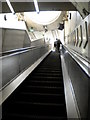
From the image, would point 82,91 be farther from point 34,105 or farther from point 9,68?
point 9,68

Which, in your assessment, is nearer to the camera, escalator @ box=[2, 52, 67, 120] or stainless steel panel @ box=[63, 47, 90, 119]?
stainless steel panel @ box=[63, 47, 90, 119]

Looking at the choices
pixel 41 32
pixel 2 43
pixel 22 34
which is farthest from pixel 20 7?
pixel 41 32

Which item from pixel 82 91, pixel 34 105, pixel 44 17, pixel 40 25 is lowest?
pixel 34 105

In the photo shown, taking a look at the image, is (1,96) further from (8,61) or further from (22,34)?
(22,34)

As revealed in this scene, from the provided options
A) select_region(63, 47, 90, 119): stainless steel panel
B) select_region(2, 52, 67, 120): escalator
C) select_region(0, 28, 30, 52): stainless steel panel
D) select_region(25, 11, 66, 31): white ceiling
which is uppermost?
select_region(25, 11, 66, 31): white ceiling

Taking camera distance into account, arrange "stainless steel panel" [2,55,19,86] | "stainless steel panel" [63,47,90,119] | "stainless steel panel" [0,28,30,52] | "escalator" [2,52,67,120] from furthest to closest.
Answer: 1. "stainless steel panel" [0,28,30,52]
2. "stainless steel panel" [2,55,19,86]
3. "escalator" [2,52,67,120]
4. "stainless steel panel" [63,47,90,119]

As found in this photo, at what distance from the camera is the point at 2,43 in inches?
312

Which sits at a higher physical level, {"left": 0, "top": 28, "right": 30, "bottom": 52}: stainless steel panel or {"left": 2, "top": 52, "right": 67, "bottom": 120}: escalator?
{"left": 0, "top": 28, "right": 30, "bottom": 52}: stainless steel panel

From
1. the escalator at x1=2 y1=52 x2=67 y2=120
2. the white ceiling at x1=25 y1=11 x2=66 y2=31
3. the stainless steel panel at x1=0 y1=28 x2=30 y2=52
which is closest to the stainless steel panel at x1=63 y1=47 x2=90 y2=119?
the escalator at x1=2 y1=52 x2=67 y2=120

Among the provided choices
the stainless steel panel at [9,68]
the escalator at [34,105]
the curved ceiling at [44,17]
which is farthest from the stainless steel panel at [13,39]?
the curved ceiling at [44,17]

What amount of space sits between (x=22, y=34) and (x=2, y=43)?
45.8 inches

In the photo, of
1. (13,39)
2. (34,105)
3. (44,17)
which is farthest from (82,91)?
(44,17)

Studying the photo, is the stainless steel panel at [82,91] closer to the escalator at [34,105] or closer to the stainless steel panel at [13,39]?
the escalator at [34,105]

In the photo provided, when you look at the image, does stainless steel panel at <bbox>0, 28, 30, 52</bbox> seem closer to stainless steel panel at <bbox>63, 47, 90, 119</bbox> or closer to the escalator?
the escalator
